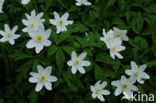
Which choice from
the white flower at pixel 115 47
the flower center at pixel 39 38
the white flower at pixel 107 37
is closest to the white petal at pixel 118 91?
the white flower at pixel 115 47

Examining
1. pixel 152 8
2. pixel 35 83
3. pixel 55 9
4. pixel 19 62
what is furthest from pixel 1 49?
pixel 152 8

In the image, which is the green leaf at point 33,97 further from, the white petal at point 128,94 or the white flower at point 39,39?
the white petal at point 128,94

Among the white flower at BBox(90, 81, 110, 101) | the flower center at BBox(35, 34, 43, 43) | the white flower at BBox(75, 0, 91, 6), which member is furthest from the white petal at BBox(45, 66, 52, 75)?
the white flower at BBox(75, 0, 91, 6)

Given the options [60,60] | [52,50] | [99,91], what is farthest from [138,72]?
[52,50]

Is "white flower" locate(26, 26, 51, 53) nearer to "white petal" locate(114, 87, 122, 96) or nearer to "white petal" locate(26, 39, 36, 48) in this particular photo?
"white petal" locate(26, 39, 36, 48)

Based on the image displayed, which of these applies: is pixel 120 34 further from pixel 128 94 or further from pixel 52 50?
pixel 52 50

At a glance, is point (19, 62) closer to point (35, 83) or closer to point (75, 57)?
point (35, 83)
